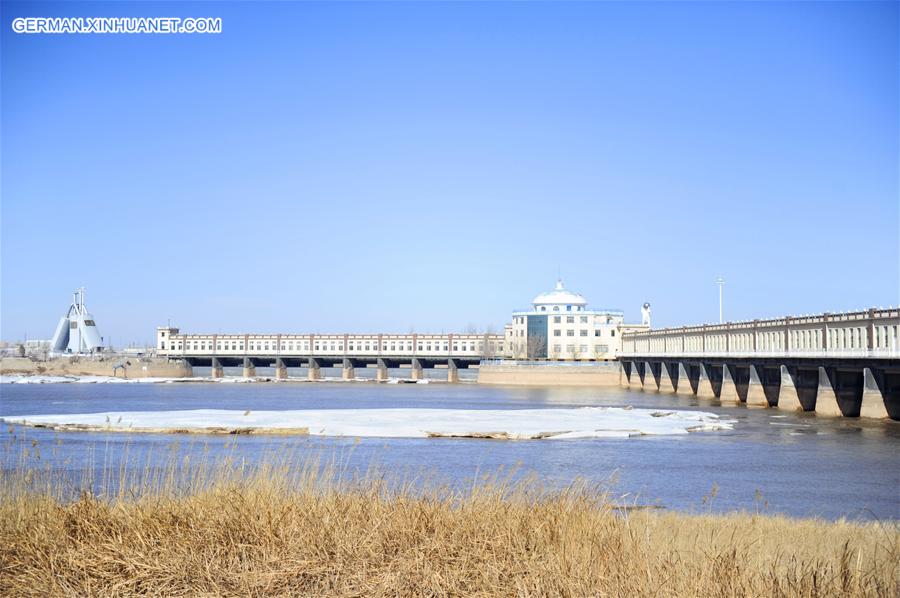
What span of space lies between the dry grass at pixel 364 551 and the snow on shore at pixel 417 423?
966 inches

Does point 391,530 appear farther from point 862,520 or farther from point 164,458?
point 164,458

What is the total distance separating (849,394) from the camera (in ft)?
187

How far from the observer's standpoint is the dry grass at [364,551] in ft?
32.1

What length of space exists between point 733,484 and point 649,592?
18.4 m

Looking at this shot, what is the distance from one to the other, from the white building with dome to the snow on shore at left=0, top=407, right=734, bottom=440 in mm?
88613

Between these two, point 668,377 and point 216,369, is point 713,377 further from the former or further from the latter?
point 216,369

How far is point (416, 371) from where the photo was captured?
480 feet

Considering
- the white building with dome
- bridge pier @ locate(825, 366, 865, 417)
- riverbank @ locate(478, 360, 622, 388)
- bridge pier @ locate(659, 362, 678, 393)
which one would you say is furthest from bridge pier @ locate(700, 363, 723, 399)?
the white building with dome

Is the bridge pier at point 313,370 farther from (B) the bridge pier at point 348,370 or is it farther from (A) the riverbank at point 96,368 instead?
(A) the riverbank at point 96,368

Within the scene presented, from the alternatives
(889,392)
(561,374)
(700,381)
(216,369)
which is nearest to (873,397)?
(889,392)

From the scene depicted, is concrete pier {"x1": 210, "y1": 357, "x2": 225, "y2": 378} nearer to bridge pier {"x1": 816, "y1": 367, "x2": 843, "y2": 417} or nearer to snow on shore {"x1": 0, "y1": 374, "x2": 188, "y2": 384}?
snow on shore {"x1": 0, "y1": 374, "x2": 188, "y2": 384}

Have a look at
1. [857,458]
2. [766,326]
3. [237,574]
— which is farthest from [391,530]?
[766,326]

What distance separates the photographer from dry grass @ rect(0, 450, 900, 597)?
32.1 feet

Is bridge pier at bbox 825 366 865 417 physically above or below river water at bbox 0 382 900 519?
above
